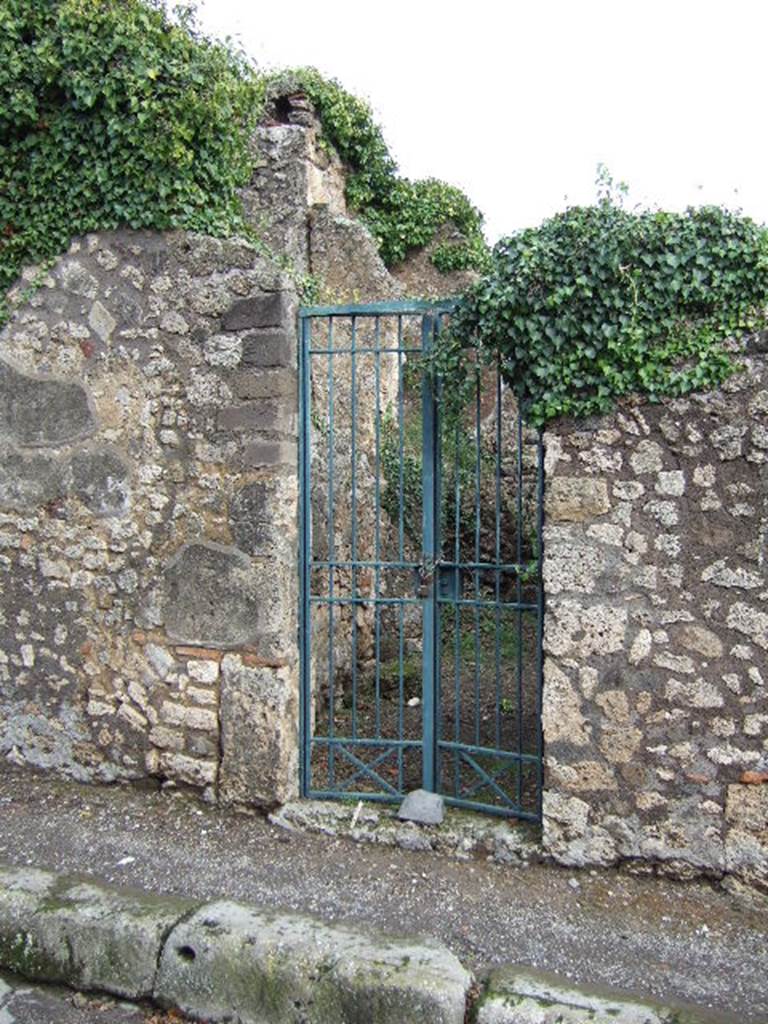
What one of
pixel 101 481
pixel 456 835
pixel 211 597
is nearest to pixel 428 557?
pixel 211 597

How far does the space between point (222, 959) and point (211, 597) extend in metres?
1.65

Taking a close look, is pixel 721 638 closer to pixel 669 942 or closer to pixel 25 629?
pixel 669 942

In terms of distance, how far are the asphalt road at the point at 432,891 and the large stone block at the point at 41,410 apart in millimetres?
1834

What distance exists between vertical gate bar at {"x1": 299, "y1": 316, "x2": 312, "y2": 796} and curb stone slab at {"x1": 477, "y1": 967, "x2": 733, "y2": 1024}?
1.65 m

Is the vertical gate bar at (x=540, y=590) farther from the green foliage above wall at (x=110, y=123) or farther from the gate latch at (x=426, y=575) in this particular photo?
the green foliage above wall at (x=110, y=123)

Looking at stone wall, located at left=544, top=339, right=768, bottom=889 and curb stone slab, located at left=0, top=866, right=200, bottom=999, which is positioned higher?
stone wall, located at left=544, top=339, right=768, bottom=889

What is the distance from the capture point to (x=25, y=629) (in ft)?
14.9

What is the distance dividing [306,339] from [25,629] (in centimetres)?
210

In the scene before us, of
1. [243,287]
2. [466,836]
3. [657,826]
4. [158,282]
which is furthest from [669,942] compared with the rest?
[158,282]

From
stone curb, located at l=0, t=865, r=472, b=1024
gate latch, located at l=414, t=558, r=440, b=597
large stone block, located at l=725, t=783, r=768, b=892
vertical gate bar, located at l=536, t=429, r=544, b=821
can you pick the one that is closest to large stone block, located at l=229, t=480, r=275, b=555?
gate latch, located at l=414, t=558, r=440, b=597

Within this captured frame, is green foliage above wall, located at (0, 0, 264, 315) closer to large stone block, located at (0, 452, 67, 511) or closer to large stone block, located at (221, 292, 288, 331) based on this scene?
large stone block, located at (221, 292, 288, 331)

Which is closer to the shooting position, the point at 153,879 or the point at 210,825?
the point at 153,879

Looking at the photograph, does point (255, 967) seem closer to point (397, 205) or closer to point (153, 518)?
point (153, 518)

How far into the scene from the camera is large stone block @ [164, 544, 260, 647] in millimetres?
4152
